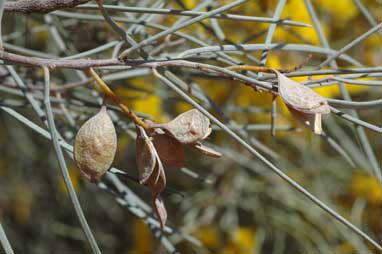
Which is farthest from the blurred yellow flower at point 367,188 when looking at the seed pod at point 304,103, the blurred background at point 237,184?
the seed pod at point 304,103

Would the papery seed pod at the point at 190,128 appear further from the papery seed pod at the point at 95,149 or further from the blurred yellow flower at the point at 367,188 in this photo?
the blurred yellow flower at the point at 367,188

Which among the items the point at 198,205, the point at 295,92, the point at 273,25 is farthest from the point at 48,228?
the point at 295,92

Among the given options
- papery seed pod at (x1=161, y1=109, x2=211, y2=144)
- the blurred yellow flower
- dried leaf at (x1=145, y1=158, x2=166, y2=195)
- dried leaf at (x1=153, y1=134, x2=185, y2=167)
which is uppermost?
papery seed pod at (x1=161, y1=109, x2=211, y2=144)

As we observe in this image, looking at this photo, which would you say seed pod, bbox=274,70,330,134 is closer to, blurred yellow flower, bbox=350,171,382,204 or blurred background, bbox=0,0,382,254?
blurred background, bbox=0,0,382,254

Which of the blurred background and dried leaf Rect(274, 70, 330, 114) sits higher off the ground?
dried leaf Rect(274, 70, 330, 114)

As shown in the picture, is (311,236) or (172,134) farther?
(311,236)

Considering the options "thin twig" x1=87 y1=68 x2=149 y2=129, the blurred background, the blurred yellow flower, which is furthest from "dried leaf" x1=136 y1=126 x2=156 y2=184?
the blurred yellow flower

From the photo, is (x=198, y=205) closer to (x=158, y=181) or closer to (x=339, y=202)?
(x=339, y=202)
